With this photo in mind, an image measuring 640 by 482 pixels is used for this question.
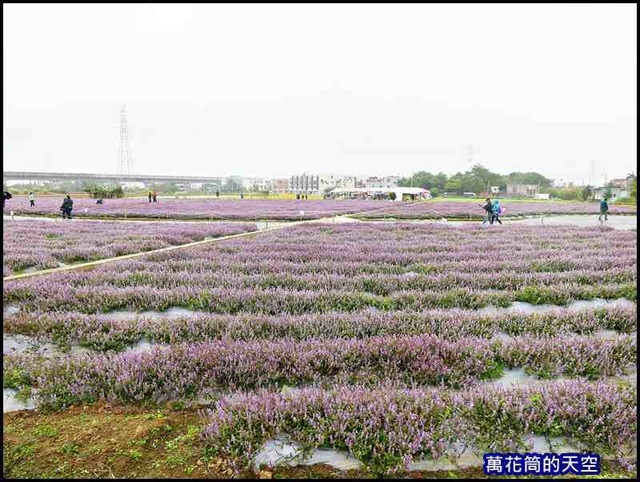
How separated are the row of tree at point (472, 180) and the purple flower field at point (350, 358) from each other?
131 meters

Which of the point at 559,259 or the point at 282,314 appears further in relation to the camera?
the point at 559,259

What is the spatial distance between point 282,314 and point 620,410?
427 cm

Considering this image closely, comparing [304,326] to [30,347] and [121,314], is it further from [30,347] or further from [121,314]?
[30,347]

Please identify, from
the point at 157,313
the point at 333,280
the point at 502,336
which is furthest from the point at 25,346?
the point at 502,336

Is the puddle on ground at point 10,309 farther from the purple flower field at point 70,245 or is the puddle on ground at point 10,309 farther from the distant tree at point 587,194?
the distant tree at point 587,194

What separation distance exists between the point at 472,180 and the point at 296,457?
144585mm

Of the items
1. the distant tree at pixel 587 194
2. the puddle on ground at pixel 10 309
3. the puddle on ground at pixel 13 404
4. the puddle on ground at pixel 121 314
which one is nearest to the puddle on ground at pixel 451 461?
the puddle on ground at pixel 13 404

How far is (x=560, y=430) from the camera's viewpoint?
321cm

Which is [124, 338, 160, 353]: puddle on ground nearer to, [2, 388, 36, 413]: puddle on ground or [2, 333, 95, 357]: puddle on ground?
[2, 333, 95, 357]: puddle on ground

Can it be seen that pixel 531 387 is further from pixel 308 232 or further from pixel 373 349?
pixel 308 232

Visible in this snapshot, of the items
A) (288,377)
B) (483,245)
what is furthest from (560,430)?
(483,245)

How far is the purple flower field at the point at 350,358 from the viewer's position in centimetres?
316

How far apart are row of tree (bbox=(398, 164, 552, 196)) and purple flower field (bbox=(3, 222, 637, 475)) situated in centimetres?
13079

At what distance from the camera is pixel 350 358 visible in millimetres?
4551
